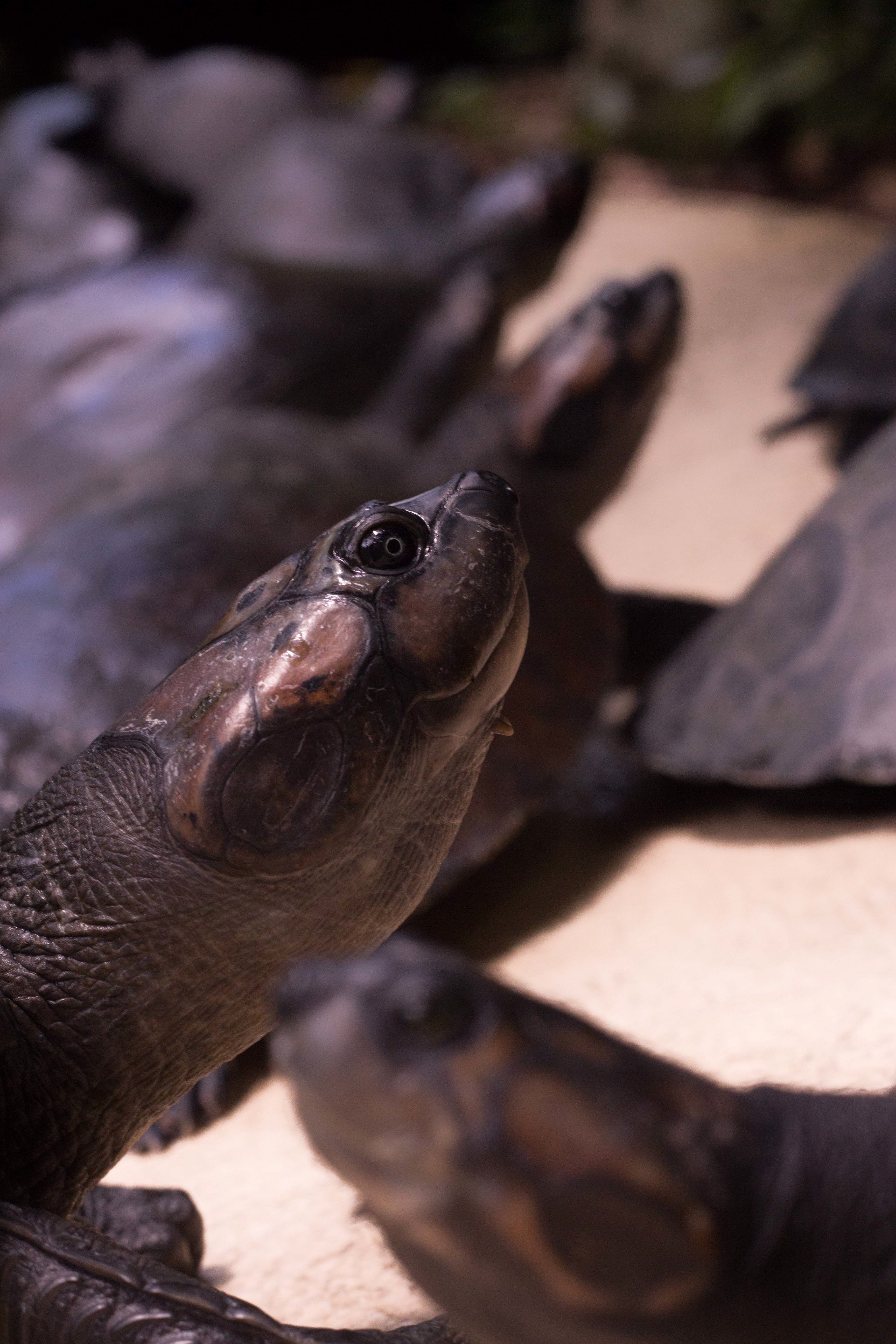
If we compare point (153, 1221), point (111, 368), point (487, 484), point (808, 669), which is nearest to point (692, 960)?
point (808, 669)

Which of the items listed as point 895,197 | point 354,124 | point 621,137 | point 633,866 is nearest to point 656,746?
point 633,866

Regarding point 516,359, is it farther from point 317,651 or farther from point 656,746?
point 317,651

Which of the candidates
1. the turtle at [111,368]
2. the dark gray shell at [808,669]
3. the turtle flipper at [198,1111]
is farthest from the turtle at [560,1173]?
the turtle at [111,368]

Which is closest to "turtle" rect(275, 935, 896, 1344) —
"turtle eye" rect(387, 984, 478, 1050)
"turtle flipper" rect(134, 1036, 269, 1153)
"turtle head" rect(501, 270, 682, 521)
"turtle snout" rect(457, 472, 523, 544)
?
"turtle eye" rect(387, 984, 478, 1050)

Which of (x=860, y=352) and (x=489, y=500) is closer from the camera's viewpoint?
(x=489, y=500)

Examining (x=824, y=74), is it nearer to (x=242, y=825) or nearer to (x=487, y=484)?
(x=487, y=484)
